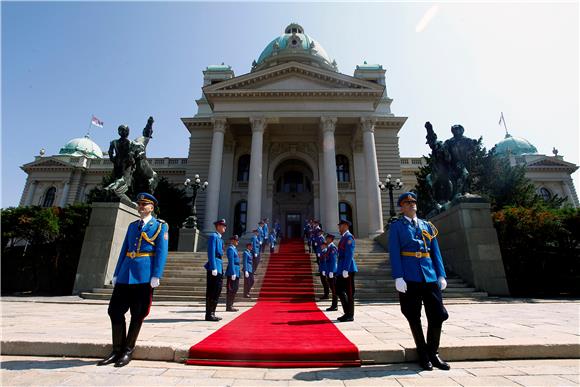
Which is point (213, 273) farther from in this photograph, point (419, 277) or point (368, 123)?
point (368, 123)

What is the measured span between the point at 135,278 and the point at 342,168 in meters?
26.7

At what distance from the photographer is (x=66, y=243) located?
15094mm

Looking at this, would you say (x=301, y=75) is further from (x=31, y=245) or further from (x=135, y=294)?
(x=135, y=294)

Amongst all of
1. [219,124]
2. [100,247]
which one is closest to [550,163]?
[219,124]

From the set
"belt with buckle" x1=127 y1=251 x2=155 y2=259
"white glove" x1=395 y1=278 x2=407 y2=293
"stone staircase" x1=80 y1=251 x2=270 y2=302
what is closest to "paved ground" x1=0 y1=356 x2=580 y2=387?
"white glove" x1=395 y1=278 x2=407 y2=293

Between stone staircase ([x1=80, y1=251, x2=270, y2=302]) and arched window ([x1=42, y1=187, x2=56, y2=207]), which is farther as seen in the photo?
arched window ([x1=42, y1=187, x2=56, y2=207])

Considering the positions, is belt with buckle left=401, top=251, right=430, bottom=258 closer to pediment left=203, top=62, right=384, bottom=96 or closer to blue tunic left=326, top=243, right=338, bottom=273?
blue tunic left=326, top=243, right=338, bottom=273

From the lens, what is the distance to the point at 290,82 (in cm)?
2550

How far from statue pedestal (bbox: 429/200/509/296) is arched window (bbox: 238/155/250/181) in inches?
808

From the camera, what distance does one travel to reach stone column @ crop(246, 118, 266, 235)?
21.2 metres

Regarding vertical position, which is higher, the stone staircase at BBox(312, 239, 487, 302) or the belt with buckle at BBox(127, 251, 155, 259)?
the belt with buckle at BBox(127, 251, 155, 259)

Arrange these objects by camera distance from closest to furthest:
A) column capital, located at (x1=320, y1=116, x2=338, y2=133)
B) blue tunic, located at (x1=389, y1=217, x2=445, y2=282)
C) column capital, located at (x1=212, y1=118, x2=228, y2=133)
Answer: blue tunic, located at (x1=389, y1=217, x2=445, y2=282), column capital, located at (x1=320, y1=116, x2=338, y2=133), column capital, located at (x1=212, y1=118, x2=228, y2=133)

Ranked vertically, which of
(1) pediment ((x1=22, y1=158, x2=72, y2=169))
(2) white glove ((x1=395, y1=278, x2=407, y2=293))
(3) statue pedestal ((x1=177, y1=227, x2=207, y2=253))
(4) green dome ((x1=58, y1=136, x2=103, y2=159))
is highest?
(4) green dome ((x1=58, y1=136, x2=103, y2=159))

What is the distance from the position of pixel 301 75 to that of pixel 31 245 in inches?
889
